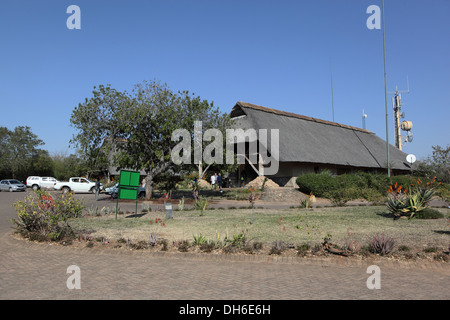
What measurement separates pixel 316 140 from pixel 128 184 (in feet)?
91.8

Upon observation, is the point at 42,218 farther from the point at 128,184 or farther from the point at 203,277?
the point at 203,277

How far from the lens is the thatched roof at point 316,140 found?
33875 millimetres

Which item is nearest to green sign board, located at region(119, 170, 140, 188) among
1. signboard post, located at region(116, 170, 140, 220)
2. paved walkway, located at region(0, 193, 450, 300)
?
signboard post, located at region(116, 170, 140, 220)

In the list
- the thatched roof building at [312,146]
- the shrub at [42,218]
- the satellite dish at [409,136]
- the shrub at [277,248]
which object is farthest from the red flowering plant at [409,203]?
the satellite dish at [409,136]

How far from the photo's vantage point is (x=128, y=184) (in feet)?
46.1

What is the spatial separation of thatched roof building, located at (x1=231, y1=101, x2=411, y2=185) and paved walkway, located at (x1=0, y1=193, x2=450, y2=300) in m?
21.6

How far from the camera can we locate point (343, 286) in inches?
235

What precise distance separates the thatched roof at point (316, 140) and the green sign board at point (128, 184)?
17.0 m

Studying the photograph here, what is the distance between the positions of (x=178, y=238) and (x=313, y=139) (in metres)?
30.7

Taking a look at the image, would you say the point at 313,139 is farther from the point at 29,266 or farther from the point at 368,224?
the point at 29,266

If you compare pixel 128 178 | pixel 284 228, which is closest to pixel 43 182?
pixel 128 178

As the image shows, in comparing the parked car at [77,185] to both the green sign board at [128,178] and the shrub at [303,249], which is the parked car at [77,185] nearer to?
the green sign board at [128,178]
